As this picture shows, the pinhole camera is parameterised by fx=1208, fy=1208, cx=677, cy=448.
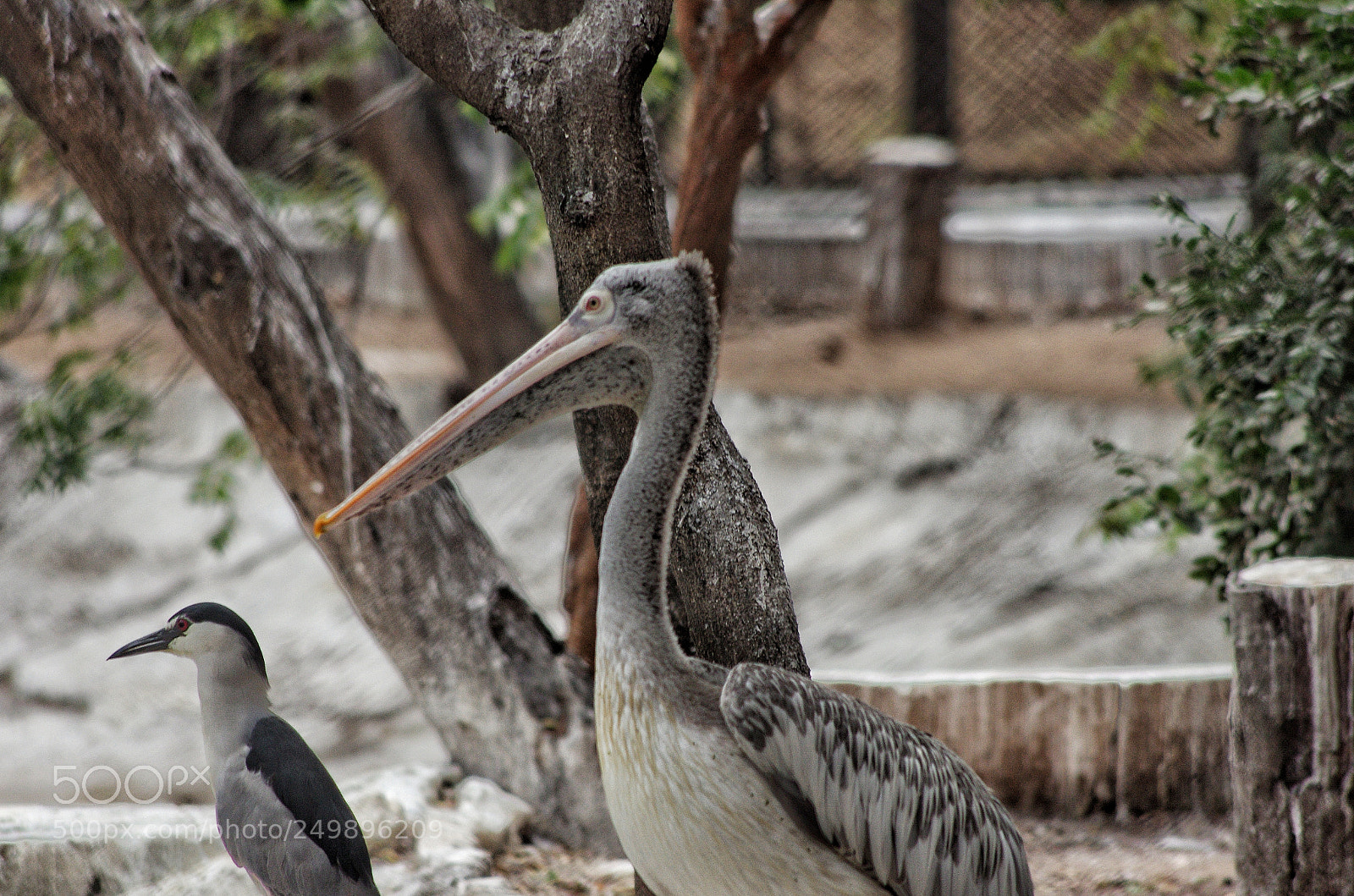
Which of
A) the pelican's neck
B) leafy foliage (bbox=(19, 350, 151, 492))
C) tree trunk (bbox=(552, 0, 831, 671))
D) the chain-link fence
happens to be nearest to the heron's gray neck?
the pelican's neck

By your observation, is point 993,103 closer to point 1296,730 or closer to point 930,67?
point 930,67

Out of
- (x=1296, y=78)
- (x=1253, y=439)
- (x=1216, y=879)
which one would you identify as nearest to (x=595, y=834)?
(x=1216, y=879)

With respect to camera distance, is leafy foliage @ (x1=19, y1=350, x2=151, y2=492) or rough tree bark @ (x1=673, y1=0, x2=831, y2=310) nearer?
rough tree bark @ (x1=673, y1=0, x2=831, y2=310)

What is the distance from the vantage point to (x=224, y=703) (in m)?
2.09

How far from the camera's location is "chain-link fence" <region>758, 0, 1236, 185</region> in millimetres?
6973

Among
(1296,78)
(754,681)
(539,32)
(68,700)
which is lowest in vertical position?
(68,700)

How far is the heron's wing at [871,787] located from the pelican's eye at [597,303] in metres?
0.57

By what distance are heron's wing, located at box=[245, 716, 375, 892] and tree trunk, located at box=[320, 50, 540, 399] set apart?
4560mm

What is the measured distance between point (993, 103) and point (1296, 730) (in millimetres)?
5328

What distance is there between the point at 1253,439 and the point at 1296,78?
37.1 inches

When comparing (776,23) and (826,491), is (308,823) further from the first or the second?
(826,491)

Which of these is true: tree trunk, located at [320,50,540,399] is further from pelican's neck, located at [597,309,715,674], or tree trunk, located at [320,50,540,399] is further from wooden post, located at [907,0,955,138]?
pelican's neck, located at [597,309,715,674]

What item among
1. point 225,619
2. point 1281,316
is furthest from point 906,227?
point 225,619

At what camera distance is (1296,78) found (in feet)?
10.2
